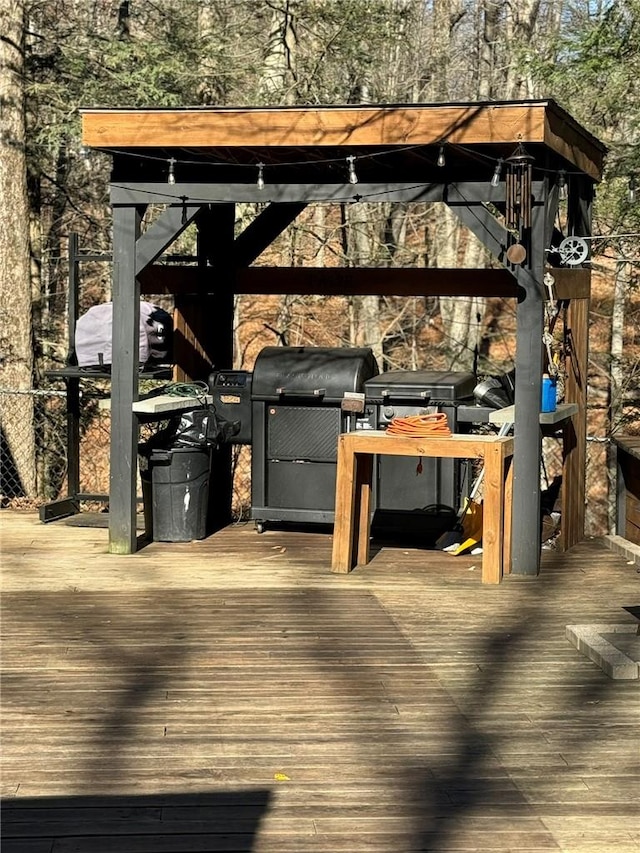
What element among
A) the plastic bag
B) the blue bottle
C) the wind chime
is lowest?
the plastic bag

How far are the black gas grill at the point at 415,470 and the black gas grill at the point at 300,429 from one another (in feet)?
0.72

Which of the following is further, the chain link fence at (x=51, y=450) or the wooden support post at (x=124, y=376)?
the chain link fence at (x=51, y=450)

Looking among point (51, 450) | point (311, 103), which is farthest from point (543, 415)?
point (51, 450)

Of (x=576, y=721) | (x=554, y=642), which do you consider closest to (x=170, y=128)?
(x=554, y=642)

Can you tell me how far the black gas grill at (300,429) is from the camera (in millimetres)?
8453

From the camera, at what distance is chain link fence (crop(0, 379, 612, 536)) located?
13.9m

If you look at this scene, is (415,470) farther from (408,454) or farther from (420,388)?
(408,454)

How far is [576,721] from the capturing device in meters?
4.75

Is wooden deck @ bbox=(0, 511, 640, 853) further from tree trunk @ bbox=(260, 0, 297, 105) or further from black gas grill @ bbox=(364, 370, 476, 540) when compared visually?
tree trunk @ bbox=(260, 0, 297, 105)

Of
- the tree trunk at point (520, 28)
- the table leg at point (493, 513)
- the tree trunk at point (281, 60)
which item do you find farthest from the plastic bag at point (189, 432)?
the tree trunk at point (520, 28)

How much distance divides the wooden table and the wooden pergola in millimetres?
180

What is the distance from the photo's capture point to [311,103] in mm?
11516

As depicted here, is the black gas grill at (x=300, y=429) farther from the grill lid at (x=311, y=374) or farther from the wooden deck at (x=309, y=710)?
the wooden deck at (x=309, y=710)

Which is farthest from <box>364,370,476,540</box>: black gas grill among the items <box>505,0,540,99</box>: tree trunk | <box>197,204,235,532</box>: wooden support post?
<box>505,0,540,99</box>: tree trunk
